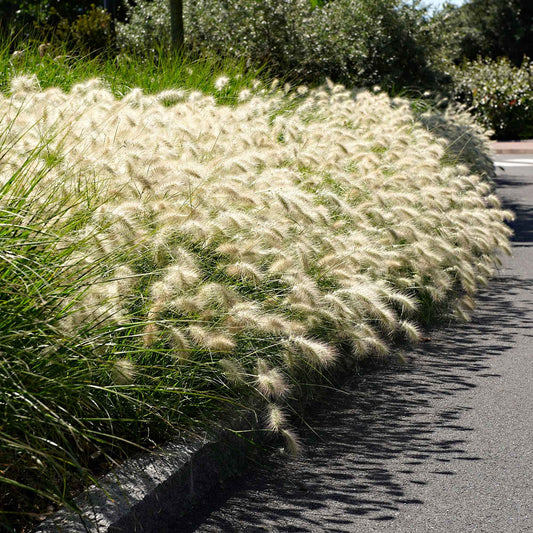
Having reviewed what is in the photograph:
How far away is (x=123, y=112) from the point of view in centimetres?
504

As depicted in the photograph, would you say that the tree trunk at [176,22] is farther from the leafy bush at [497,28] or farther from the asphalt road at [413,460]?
the leafy bush at [497,28]

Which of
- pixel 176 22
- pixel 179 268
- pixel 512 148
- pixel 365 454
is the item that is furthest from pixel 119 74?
pixel 512 148

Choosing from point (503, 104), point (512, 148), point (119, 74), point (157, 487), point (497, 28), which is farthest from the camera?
point (497, 28)

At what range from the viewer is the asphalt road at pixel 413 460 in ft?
9.76

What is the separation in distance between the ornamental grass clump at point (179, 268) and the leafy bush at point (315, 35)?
7096mm

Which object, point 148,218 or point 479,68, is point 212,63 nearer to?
point 148,218

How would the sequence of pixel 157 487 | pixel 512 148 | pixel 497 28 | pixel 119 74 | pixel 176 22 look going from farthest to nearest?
pixel 497 28
pixel 512 148
pixel 176 22
pixel 119 74
pixel 157 487

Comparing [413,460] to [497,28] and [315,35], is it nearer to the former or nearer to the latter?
[315,35]

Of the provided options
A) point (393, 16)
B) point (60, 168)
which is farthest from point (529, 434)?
point (393, 16)

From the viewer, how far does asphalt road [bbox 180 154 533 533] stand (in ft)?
9.76

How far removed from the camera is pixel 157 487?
9.27 feet

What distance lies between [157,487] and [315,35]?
1102 centimetres

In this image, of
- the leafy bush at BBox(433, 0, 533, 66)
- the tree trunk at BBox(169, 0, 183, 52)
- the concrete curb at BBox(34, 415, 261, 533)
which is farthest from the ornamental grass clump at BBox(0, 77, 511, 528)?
the leafy bush at BBox(433, 0, 533, 66)

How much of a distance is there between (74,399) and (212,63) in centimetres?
715
